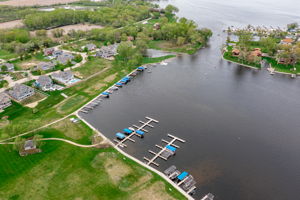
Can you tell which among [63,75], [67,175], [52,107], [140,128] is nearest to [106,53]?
[63,75]

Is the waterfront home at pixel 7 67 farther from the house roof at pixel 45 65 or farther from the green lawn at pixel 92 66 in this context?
the green lawn at pixel 92 66

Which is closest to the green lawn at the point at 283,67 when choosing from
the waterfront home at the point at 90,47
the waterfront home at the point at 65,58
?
the waterfront home at the point at 90,47

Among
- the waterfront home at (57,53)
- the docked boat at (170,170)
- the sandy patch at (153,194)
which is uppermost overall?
the waterfront home at (57,53)

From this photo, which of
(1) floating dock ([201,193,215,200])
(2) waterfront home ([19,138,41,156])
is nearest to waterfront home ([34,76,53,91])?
(2) waterfront home ([19,138,41,156])

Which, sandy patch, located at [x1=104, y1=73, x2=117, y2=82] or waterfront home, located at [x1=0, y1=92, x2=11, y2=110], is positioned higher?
sandy patch, located at [x1=104, y1=73, x2=117, y2=82]

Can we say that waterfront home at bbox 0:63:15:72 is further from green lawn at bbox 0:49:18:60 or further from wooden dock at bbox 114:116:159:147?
wooden dock at bbox 114:116:159:147

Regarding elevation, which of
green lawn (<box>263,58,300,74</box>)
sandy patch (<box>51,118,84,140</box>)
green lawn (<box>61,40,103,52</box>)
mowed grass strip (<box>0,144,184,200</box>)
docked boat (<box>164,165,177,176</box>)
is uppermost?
green lawn (<box>263,58,300,74</box>)
